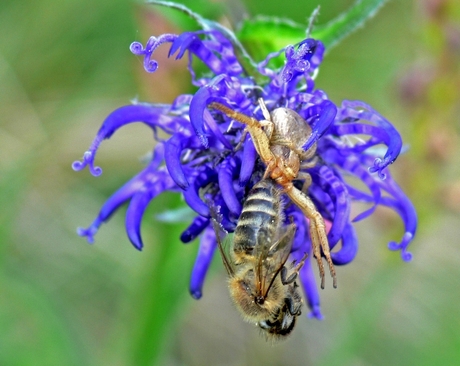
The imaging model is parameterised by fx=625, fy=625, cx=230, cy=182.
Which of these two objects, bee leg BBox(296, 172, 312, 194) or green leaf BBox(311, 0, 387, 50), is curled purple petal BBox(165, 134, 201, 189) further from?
green leaf BBox(311, 0, 387, 50)

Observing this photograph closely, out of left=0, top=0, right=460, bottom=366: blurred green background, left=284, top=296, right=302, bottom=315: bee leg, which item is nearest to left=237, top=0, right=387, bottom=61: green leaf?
left=284, top=296, right=302, bottom=315: bee leg

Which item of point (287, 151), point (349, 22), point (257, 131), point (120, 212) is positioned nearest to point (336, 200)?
point (287, 151)

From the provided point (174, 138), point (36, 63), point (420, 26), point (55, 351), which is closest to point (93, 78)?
point (36, 63)

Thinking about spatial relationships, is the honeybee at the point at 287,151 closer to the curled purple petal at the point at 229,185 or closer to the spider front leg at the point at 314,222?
the spider front leg at the point at 314,222

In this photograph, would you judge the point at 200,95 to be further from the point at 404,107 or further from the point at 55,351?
the point at 55,351

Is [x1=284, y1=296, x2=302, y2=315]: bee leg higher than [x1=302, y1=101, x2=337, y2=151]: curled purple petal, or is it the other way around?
[x1=302, y1=101, x2=337, y2=151]: curled purple petal
